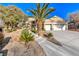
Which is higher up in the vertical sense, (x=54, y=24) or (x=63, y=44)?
(x=54, y=24)

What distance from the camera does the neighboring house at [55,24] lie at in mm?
3323

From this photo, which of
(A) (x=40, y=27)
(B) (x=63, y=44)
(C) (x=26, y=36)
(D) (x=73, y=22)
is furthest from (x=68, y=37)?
(C) (x=26, y=36)

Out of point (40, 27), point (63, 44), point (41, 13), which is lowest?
point (63, 44)

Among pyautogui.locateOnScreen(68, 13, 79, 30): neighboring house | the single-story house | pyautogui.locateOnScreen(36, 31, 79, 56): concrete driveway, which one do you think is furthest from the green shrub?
pyautogui.locateOnScreen(68, 13, 79, 30): neighboring house

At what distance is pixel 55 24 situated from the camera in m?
3.38

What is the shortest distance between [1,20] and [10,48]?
0.43 m

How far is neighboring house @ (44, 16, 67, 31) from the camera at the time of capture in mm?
3323

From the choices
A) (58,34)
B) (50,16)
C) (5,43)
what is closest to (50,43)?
(58,34)

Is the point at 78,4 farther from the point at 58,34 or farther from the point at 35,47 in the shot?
the point at 35,47

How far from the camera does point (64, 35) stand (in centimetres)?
334

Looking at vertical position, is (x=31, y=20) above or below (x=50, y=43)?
above

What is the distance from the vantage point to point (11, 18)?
333 cm

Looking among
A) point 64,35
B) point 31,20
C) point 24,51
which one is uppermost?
point 31,20

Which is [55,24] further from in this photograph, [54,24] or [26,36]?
[26,36]
